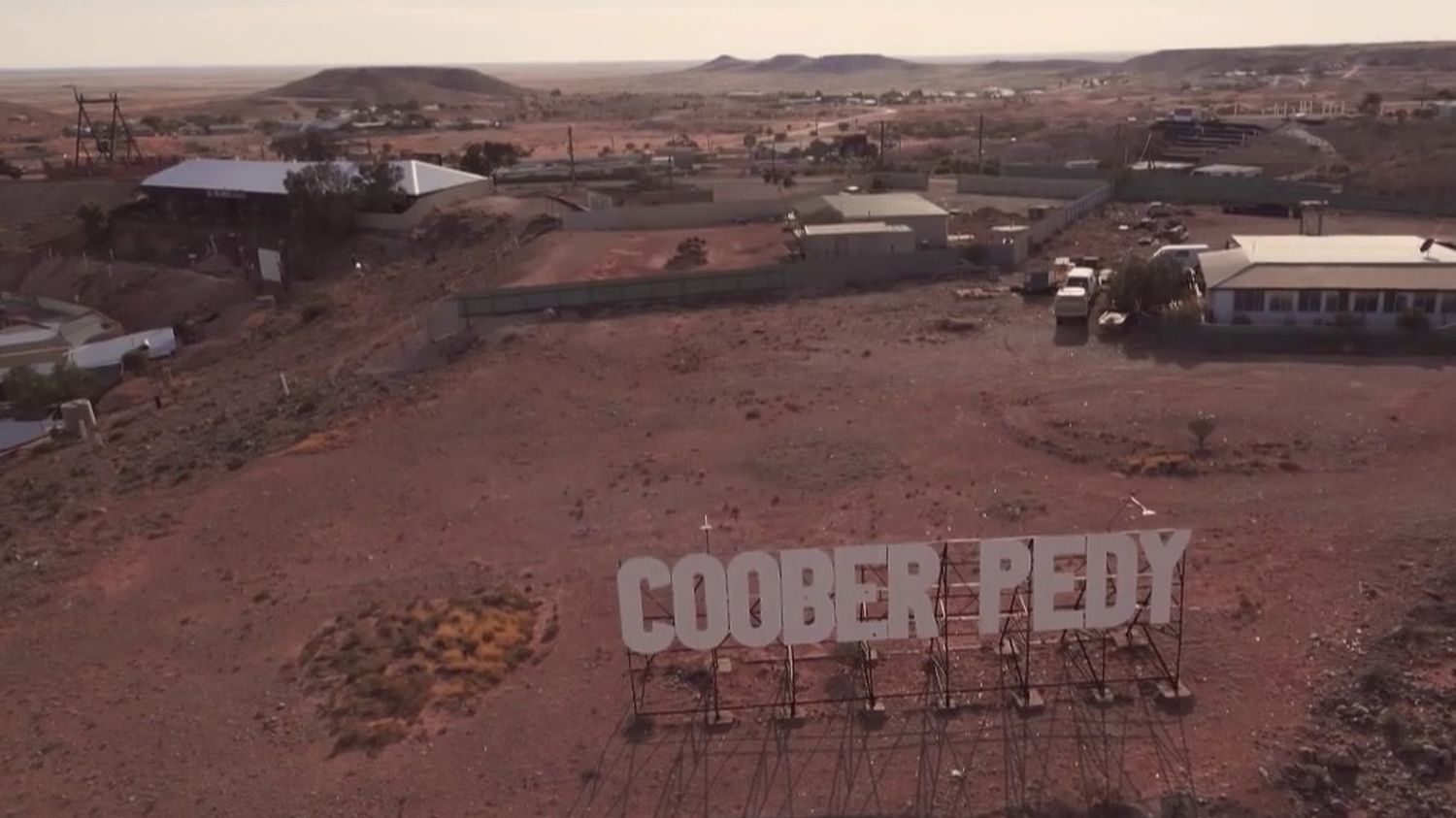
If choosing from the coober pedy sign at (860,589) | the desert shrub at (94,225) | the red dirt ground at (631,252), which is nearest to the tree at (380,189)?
the red dirt ground at (631,252)

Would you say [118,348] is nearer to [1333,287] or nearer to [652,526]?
[652,526]

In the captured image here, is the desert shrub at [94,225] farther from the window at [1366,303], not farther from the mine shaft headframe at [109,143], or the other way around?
the window at [1366,303]

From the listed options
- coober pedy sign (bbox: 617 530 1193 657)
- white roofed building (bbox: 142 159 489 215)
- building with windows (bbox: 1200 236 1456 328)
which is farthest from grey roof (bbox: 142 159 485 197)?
coober pedy sign (bbox: 617 530 1193 657)

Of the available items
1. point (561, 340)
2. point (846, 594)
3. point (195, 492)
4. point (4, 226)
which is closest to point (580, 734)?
point (846, 594)

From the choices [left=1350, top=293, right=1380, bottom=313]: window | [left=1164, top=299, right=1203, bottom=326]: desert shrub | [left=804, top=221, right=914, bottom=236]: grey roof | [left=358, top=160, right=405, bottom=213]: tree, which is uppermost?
[left=358, top=160, right=405, bottom=213]: tree

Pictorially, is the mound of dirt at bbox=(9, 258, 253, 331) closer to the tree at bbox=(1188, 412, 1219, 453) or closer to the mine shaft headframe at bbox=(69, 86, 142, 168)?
the mine shaft headframe at bbox=(69, 86, 142, 168)

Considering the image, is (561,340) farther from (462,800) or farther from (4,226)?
(4,226)
